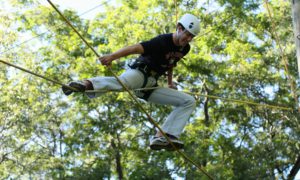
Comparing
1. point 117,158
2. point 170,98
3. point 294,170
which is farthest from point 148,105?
point 170,98

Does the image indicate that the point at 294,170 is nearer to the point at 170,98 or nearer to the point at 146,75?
the point at 170,98

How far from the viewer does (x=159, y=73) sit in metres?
5.18

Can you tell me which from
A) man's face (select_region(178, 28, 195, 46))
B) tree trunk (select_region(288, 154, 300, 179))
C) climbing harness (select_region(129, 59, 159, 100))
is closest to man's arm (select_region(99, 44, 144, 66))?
climbing harness (select_region(129, 59, 159, 100))

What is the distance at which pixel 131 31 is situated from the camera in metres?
15.0

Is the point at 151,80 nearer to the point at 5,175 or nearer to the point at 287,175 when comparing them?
the point at 287,175

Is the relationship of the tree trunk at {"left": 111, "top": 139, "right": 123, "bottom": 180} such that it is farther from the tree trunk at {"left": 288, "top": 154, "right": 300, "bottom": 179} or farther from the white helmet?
the white helmet

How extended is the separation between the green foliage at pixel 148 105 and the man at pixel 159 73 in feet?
28.0

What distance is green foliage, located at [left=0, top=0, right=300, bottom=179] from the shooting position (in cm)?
1451

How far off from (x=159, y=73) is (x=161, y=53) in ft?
0.83

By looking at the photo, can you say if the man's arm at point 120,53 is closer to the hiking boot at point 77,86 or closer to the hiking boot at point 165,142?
the hiking boot at point 77,86

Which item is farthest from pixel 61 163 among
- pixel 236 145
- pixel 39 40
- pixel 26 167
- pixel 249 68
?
pixel 249 68

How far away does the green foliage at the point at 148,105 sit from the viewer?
14.5 metres

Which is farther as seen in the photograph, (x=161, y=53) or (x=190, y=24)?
(x=161, y=53)

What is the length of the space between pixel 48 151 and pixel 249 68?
7359 millimetres
